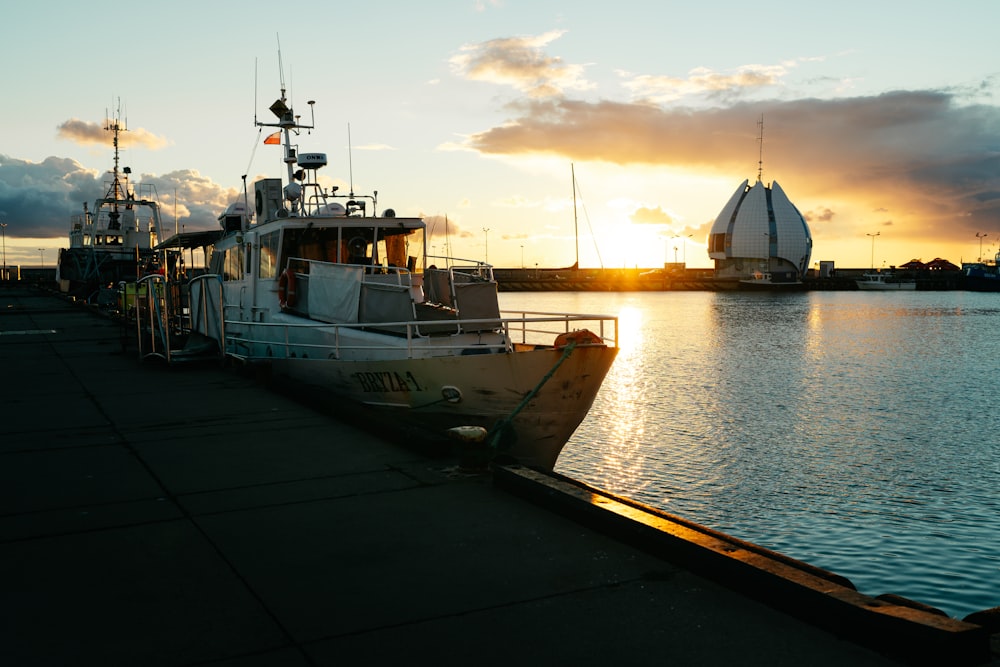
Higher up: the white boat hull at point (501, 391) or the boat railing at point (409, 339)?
the boat railing at point (409, 339)

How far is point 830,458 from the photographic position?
2008cm

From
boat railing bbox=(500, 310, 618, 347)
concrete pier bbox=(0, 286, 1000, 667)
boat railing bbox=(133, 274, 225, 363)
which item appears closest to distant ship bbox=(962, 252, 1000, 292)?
boat railing bbox=(500, 310, 618, 347)

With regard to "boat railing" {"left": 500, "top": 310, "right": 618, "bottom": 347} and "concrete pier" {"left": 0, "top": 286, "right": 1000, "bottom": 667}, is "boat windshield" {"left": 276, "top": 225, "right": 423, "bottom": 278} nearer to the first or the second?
"boat railing" {"left": 500, "top": 310, "right": 618, "bottom": 347}

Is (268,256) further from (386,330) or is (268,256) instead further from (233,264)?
(386,330)

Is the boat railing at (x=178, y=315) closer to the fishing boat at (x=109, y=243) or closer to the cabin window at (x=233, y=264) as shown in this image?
the cabin window at (x=233, y=264)

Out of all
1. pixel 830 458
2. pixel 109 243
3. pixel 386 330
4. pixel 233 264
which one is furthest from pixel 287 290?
pixel 109 243

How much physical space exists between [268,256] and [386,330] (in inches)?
175

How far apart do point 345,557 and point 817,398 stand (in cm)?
2740

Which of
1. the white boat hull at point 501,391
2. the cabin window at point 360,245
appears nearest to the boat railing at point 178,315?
the cabin window at point 360,245

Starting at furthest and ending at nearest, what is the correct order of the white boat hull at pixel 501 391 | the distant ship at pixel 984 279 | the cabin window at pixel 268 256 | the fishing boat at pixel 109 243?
1. the distant ship at pixel 984 279
2. the fishing boat at pixel 109 243
3. the cabin window at pixel 268 256
4. the white boat hull at pixel 501 391

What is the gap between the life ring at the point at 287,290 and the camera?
16.2 m

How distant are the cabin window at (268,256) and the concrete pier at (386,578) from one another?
7611mm

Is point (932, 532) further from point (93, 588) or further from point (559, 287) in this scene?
point (559, 287)

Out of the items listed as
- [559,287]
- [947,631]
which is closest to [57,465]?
[947,631]
